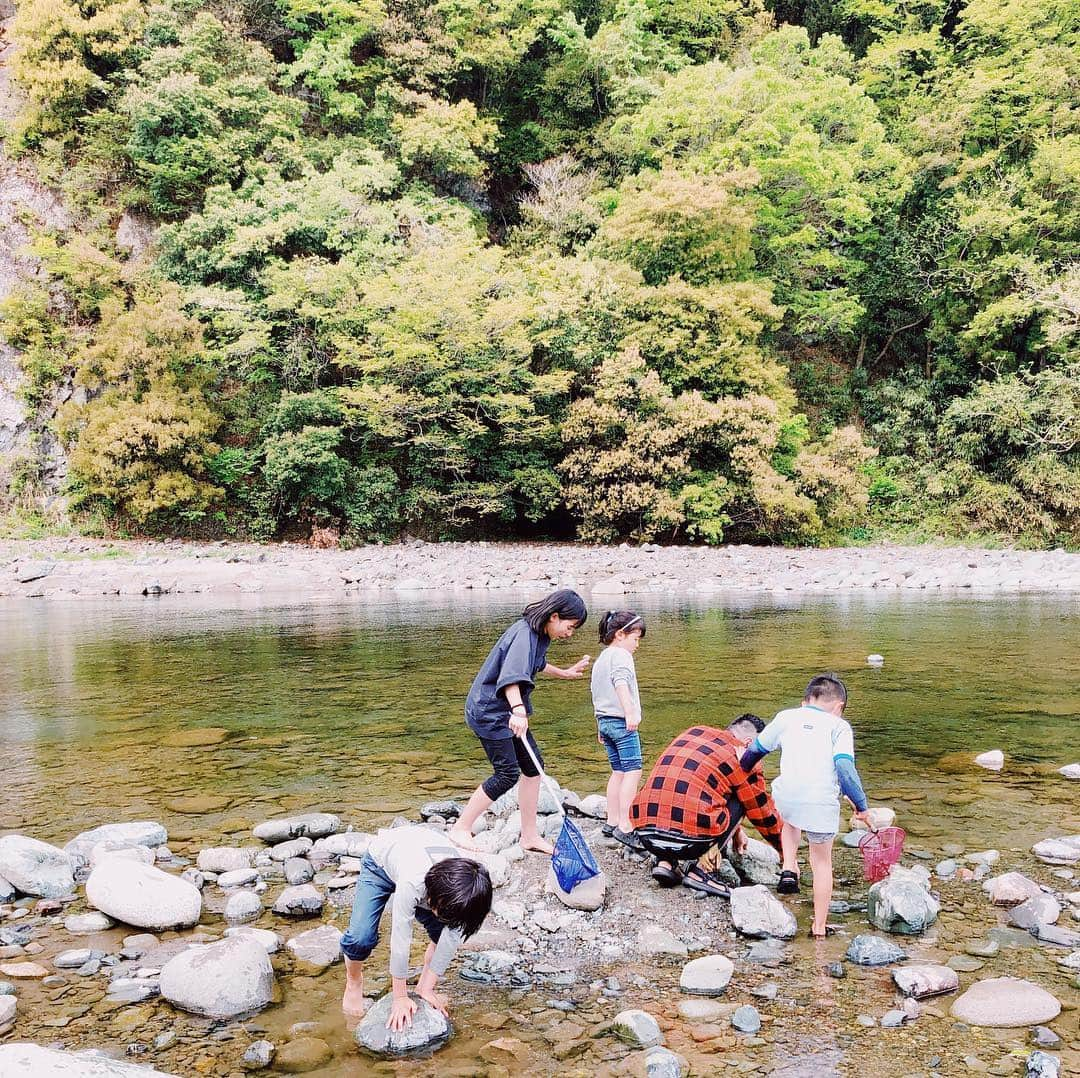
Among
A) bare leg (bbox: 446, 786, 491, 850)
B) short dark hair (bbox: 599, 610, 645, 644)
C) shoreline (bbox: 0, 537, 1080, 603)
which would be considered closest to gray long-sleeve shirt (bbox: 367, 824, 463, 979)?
bare leg (bbox: 446, 786, 491, 850)

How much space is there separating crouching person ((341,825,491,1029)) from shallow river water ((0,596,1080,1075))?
8.4 inches

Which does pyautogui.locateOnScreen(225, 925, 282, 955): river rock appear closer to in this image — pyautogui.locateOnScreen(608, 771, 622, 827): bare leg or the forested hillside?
pyautogui.locateOnScreen(608, 771, 622, 827): bare leg

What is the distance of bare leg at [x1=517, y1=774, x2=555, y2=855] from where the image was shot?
4.74m

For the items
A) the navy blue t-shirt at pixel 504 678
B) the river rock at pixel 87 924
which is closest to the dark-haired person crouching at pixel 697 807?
the navy blue t-shirt at pixel 504 678

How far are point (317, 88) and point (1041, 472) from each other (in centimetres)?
2824

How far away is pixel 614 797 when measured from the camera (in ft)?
16.6

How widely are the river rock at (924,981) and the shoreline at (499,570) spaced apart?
13.7 meters

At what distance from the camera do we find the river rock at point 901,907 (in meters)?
3.89

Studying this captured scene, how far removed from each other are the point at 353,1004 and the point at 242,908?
3.81 feet

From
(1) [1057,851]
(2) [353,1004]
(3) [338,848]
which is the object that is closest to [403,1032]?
(2) [353,1004]

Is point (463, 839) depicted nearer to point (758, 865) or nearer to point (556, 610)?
point (556, 610)

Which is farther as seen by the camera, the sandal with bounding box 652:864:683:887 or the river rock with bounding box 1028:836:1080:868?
the river rock with bounding box 1028:836:1080:868

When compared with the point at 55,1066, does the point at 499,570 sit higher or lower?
higher

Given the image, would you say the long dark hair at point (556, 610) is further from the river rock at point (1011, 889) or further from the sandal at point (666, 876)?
the river rock at point (1011, 889)
